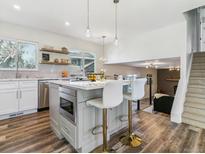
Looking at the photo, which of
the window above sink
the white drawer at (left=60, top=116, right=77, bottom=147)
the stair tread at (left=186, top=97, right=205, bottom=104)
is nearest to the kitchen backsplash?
the window above sink

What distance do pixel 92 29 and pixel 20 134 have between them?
3.56 metres

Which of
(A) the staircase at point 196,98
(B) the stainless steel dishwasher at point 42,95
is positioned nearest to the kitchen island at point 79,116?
(B) the stainless steel dishwasher at point 42,95

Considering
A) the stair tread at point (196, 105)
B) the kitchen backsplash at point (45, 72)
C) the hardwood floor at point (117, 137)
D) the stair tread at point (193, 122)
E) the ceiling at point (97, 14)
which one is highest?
the ceiling at point (97, 14)

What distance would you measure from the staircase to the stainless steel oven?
293 centimetres

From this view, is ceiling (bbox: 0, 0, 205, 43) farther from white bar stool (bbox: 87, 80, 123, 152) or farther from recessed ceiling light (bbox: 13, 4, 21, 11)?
white bar stool (bbox: 87, 80, 123, 152)

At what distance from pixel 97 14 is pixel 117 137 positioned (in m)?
2.95

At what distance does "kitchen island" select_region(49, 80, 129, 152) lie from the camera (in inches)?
75.4

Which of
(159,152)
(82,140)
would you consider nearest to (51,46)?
(82,140)

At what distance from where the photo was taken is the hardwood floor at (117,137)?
2.10 metres

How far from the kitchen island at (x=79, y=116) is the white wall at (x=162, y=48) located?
2.14 meters

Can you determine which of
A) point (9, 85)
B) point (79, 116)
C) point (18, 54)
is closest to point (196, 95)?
point (79, 116)

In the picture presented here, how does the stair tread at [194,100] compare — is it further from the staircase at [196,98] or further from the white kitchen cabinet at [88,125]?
the white kitchen cabinet at [88,125]

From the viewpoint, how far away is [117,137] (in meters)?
2.50

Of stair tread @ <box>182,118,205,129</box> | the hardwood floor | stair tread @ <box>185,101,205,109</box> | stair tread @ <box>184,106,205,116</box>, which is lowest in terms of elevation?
the hardwood floor
